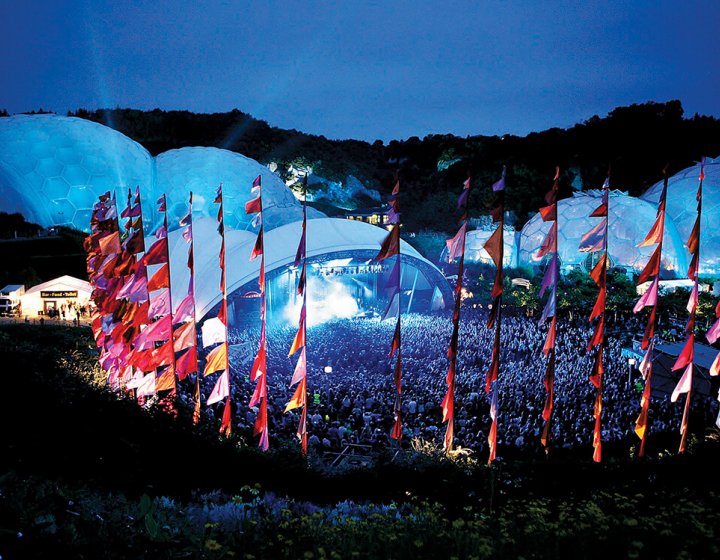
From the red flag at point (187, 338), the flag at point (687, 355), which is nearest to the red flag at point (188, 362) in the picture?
the red flag at point (187, 338)

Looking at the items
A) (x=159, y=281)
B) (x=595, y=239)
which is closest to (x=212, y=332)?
(x=159, y=281)

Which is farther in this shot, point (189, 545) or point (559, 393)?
point (559, 393)

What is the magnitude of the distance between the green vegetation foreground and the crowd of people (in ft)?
6.23

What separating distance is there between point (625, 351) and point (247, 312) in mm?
14298

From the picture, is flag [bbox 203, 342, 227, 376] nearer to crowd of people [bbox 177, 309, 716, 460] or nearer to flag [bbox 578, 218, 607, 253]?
crowd of people [bbox 177, 309, 716, 460]

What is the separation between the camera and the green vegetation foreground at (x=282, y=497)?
3.63 meters

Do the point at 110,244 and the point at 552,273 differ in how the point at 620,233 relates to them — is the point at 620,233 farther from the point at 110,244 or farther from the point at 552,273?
the point at 110,244

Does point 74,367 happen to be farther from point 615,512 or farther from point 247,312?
point 615,512

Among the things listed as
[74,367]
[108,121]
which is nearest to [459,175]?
[108,121]

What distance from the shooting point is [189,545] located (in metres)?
3.64

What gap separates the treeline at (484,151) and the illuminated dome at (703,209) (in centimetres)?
1113

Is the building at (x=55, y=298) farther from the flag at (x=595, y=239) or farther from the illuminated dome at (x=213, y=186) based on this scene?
the flag at (x=595, y=239)

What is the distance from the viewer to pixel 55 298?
894 inches

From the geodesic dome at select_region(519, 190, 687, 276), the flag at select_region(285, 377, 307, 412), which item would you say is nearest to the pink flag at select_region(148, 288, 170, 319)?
the flag at select_region(285, 377, 307, 412)
